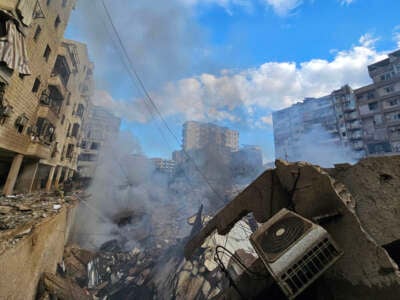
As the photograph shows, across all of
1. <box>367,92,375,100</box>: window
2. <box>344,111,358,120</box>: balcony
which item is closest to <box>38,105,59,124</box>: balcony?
<box>344,111,358,120</box>: balcony

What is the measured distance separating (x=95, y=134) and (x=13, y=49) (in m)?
31.6

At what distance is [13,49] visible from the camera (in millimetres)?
8625

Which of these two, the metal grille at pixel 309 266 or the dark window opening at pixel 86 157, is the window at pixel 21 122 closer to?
the metal grille at pixel 309 266

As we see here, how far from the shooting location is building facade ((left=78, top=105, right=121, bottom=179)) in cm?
3397

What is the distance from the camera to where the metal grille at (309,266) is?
4.72 feet

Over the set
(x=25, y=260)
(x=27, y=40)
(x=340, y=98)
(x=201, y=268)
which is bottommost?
(x=201, y=268)

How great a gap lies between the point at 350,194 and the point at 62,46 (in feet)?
75.4

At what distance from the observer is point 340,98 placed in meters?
36.9

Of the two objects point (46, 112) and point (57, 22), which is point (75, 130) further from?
point (57, 22)

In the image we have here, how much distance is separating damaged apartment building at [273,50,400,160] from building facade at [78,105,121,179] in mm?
36196

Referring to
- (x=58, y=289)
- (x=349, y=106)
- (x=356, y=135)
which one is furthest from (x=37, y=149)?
(x=349, y=106)

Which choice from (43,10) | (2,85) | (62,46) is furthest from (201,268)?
(62,46)

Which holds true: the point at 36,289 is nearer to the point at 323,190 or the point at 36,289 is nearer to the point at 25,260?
the point at 25,260

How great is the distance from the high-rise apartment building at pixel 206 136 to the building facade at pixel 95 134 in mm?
26169
